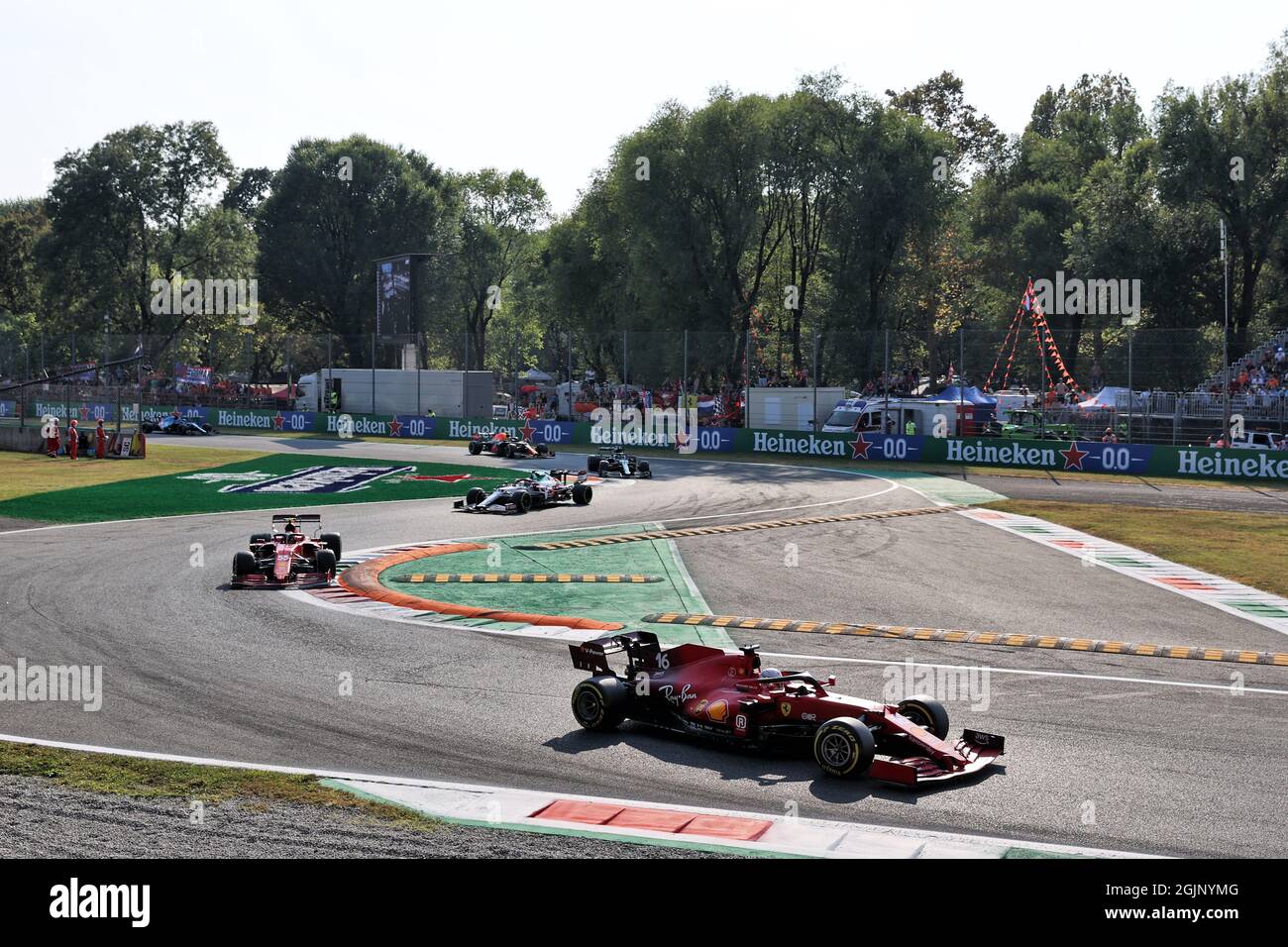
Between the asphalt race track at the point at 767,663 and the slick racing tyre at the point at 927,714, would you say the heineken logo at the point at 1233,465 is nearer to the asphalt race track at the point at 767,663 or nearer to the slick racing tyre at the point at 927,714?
the asphalt race track at the point at 767,663

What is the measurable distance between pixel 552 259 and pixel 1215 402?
46771 millimetres

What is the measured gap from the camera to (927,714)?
37.1ft

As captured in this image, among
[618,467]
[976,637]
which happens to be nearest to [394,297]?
[618,467]

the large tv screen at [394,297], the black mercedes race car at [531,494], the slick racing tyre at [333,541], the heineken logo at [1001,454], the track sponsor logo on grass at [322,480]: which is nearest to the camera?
the slick racing tyre at [333,541]

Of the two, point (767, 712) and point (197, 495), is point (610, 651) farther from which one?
point (197, 495)

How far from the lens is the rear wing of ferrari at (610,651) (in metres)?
12.7

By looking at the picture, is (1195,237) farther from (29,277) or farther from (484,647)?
(29,277)

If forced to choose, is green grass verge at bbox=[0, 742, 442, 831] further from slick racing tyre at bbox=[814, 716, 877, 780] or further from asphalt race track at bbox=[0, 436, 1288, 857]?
slick racing tyre at bbox=[814, 716, 877, 780]

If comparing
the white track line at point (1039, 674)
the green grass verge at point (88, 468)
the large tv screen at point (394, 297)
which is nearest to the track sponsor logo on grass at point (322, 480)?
the green grass verge at point (88, 468)

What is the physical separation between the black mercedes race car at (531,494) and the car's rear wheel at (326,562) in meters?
10.8

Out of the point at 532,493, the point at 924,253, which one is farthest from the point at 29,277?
the point at 532,493

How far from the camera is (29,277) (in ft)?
366

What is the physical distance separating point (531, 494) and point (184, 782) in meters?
22.1

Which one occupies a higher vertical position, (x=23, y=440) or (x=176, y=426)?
(x=176, y=426)
